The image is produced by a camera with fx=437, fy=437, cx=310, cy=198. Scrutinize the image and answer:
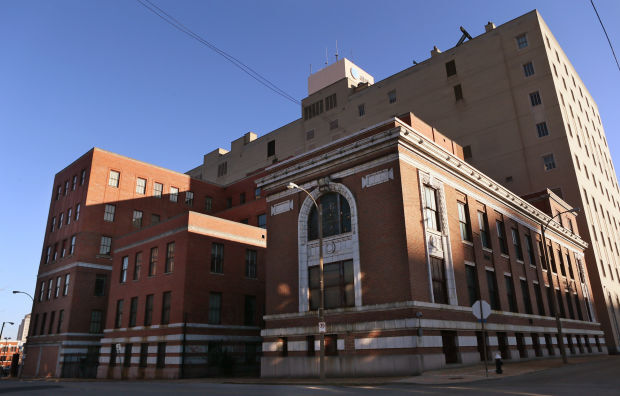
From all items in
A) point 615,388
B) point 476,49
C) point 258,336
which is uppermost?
point 476,49

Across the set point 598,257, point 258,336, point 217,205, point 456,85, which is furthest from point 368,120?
point 258,336

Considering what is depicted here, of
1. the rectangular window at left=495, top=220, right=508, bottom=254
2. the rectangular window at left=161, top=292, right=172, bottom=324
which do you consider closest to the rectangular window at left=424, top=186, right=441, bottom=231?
the rectangular window at left=495, top=220, right=508, bottom=254

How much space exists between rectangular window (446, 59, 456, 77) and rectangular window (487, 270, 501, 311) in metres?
36.8

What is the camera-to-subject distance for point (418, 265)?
2339cm

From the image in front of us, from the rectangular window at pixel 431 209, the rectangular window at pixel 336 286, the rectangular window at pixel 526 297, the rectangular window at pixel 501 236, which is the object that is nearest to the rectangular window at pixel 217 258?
the rectangular window at pixel 336 286

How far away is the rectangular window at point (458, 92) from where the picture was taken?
190 feet

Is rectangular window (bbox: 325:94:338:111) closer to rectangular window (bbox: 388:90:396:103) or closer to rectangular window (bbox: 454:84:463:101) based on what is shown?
rectangular window (bbox: 388:90:396:103)

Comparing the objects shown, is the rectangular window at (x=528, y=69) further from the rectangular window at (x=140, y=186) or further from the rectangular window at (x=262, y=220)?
A: the rectangular window at (x=140, y=186)

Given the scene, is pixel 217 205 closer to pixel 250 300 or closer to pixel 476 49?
pixel 250 300

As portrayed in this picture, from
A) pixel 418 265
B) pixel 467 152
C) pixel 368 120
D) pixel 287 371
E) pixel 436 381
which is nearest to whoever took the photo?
pixel 436 381

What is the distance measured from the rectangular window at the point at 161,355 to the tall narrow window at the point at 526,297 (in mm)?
27571

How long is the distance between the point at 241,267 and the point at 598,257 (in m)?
40.0

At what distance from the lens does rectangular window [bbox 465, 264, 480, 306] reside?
27516mm

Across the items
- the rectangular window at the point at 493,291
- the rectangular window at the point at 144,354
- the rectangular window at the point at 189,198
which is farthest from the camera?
the rectangular window at the point at 189,198
